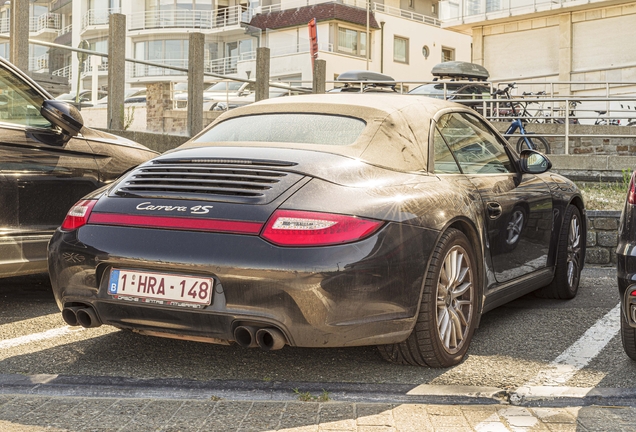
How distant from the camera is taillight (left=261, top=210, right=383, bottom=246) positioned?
12.7ft

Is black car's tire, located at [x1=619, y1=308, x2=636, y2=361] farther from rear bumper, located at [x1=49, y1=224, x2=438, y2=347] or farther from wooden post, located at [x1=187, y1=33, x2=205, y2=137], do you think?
wooden post, located at [x1=187, y1=33, x2=205, y2=137]

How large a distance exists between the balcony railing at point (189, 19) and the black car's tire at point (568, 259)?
5398cm

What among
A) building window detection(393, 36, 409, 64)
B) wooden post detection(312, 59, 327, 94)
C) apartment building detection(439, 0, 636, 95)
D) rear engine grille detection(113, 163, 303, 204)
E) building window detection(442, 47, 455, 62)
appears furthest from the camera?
building window detection(442, 47, 455, 62)

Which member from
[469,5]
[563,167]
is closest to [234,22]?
[469,5]

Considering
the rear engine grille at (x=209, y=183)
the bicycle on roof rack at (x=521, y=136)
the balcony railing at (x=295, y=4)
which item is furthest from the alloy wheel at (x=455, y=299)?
the balcony railing at (x=295, y=4)

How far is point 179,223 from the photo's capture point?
13.3 ft

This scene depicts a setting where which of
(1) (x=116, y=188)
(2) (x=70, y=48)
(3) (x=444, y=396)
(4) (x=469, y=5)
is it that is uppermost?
(4) (x=469, y=5)

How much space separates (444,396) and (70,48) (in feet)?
26.7

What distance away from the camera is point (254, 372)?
4434 millimetres

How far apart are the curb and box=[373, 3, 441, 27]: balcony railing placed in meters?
56.7

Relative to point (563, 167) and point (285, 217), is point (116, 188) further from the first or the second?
point (563, 167)

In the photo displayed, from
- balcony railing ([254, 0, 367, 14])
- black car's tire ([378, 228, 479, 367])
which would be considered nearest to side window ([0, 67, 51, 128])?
black car's tire ([378, 228, 479, 367])

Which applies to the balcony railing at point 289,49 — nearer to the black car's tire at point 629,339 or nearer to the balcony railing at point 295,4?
the balcony railing at point 295,4

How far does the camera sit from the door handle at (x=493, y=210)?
5.13 m
